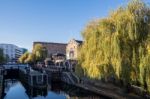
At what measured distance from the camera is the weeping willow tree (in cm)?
1962

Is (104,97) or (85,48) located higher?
(85,48)

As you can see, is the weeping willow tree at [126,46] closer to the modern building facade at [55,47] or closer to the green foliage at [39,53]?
the green foliage at [39,53]

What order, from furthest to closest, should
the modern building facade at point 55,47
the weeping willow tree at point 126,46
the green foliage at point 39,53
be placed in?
the modern building facade at point 55,47 < the green foliage at point 39,53 < the weeping willow tree at point 126,46

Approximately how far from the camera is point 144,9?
21109mm

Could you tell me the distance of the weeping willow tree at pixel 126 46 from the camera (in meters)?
19.6

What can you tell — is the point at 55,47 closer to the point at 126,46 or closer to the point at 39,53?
the point at 39,53

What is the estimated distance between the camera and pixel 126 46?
20719mm

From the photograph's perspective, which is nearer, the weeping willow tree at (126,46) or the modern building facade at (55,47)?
the weeping willow tree at (126,46)

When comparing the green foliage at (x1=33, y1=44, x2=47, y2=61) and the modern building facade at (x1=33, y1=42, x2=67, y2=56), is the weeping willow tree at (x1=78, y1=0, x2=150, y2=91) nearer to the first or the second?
the green foliage at (x1=33, y1=44, x2=47, y2=61)

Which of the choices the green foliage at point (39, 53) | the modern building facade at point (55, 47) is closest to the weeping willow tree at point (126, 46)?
the green foliage at point (39, 53)

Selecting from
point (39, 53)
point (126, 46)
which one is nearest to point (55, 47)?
point (39, 53)

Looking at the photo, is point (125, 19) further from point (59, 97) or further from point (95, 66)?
point (59, 97)

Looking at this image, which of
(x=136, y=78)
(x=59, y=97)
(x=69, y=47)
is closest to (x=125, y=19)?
(x=136, y=78)

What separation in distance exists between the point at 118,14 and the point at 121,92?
7.55 meters
